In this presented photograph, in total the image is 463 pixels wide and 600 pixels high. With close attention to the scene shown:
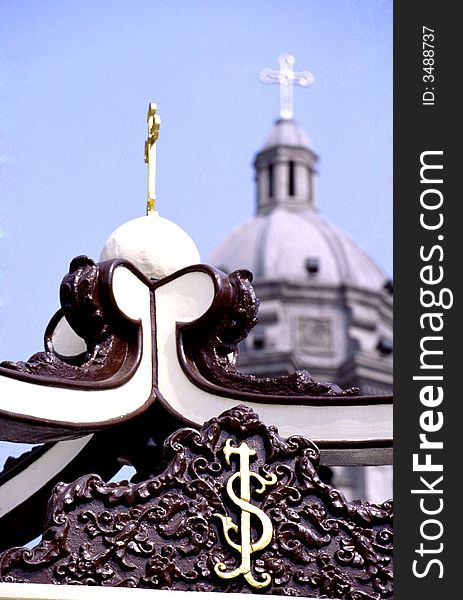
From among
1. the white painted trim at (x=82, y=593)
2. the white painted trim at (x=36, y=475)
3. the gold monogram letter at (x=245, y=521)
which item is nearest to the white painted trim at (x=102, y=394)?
the gold monogram letter at (x=245, y=521)

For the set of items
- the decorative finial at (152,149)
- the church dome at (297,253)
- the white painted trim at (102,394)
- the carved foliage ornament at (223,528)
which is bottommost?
the carved foliage ornament at (223,528)

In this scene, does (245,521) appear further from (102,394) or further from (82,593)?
(102,394)

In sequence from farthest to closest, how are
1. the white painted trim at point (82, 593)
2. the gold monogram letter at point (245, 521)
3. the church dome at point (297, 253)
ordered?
the church dome at point (297, 253) < the gold monogram letter at point (245, 521) < the white painted trim at point (82, 593)

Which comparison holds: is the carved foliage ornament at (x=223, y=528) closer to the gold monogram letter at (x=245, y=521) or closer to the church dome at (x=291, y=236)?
the gold monogram letter at (x=245, y=521)

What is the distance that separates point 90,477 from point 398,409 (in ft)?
4.54

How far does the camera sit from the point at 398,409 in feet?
30.6

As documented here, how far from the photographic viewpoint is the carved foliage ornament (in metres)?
9.09

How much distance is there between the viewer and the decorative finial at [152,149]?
37.8 feet

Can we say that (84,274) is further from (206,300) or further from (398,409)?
(398,409)

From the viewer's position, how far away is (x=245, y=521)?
9344mm

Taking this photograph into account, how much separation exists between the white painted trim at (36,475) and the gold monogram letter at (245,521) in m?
1.86

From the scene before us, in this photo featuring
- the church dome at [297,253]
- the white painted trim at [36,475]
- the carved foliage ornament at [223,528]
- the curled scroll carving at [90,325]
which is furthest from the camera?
the church dome at [297,253]

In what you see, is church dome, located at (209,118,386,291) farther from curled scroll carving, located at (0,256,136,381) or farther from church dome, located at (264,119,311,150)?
curled scroll carving, located at (0,256,136,381)

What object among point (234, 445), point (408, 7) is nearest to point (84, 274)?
point (234, 445)
